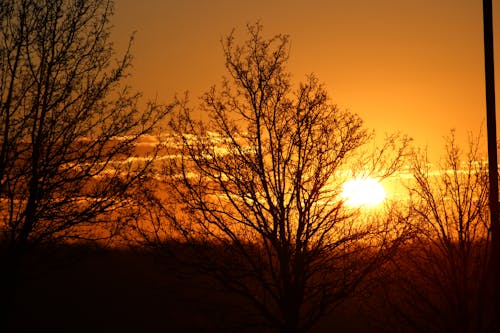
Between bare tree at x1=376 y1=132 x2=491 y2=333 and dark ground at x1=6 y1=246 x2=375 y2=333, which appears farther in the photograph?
dark ground at x1=6 y1=246 x2=375 y2=333

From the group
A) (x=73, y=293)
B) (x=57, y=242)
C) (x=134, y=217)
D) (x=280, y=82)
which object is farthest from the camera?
(x=73, y=293)

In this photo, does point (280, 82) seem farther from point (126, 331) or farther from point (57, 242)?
point (126, 331)

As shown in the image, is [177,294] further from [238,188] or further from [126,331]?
[126,331]

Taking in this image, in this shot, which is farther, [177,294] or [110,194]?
[177,294]

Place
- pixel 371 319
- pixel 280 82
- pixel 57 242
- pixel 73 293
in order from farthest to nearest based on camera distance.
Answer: pixel 73 293
pixel 371 319
pixel 280 82
pixel 57 242

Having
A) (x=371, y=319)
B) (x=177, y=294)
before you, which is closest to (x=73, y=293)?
(x=371, y=319)

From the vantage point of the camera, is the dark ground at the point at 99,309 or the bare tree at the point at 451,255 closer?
the bare tree at the point at 451,255

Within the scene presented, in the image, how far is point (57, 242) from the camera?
12906 millimetres

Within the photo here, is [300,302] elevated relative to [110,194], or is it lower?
lower

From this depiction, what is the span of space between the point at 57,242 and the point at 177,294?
14.2 ft

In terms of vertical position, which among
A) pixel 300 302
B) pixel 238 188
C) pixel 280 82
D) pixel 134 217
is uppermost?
pixel 280 82

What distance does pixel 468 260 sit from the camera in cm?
2214

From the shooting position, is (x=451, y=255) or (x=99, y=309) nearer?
(x=451, y=255)

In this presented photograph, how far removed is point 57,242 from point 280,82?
6.93 meters
